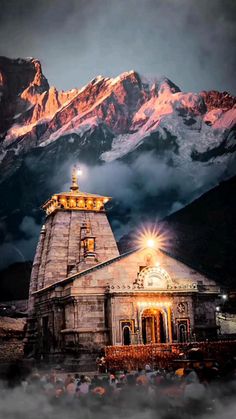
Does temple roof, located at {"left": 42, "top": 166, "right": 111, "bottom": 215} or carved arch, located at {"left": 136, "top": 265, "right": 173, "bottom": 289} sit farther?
temple roof, located at {"left": 42, "top": 166, "right": 111, "bottom": 215}

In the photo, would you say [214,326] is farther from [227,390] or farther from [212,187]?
[212,187]

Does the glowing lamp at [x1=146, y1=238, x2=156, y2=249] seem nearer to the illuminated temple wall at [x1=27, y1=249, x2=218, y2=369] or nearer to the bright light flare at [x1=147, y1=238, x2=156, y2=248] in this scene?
the bright light flare at [x1=147, y1=238, x2=156, y2=248]

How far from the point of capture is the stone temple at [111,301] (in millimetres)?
28641

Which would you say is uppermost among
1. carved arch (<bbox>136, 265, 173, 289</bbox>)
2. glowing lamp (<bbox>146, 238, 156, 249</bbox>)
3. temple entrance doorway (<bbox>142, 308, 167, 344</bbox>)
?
glowing lamp (<bbox>146, 238, 156, 249</bbox>)

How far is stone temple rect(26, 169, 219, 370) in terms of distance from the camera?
28641 millimetres

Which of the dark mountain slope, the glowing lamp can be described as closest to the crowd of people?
the glowing lamp

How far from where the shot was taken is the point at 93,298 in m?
29.2

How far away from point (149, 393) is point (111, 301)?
567 inches

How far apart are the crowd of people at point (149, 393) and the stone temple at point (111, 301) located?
40.7 ft

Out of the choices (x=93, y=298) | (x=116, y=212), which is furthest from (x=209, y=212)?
(x=93, y=298)

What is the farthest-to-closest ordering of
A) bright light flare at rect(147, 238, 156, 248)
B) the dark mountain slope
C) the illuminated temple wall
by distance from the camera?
the dark mountain slope
bright light flare at rect(147, 238, 156, 248)
the illuminated temple wall

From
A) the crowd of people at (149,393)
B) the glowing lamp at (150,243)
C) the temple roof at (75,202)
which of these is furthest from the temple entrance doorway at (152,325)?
the crowd of people at (149,393)

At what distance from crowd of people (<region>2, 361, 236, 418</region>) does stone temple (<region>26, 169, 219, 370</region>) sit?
489 inches

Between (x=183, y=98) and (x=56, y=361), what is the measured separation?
63829 millimetres
